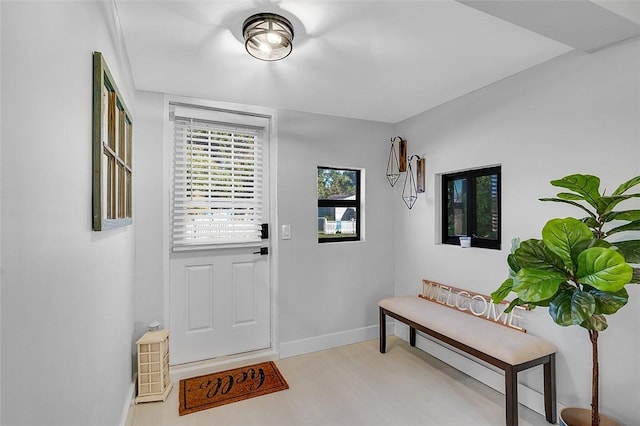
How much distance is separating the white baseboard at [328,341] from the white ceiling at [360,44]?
2314 mm

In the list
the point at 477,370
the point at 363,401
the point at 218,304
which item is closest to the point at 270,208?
the point at 218,304

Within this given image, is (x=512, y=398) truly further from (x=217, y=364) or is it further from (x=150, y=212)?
(x=150, y=212)

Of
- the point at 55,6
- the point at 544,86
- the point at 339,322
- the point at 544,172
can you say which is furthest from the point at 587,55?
the point at 339,322

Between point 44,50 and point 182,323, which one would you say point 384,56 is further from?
point 182,323

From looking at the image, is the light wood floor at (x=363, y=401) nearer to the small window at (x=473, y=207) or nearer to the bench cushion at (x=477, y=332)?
the bench cushion at (x=477, y=332)

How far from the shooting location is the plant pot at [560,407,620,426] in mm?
1715

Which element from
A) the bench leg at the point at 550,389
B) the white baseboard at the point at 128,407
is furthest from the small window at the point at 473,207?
the white baseboard at the point at 128,407

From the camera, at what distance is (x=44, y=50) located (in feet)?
2.66

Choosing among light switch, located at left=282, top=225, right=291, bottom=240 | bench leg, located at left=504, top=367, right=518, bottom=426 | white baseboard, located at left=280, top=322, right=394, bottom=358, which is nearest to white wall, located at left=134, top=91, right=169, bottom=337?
light switch, located at left=282, top=225, right=291, bottom=240

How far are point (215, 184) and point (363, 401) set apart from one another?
85.0 inches

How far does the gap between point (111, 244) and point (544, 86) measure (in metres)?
2.87

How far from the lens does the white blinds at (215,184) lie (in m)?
2.86

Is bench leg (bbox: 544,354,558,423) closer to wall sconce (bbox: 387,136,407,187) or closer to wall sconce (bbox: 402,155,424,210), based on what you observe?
wall sconce (bbox: 402,155,424,210)

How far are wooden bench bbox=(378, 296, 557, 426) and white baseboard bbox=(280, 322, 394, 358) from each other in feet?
2.84
